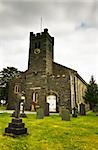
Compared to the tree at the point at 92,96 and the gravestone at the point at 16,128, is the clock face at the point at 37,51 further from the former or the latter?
the gravestone at the point at 16,128

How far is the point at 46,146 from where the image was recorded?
6.00 metres

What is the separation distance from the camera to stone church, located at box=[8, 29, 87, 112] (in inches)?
888

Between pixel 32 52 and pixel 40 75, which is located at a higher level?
pixel 32 52

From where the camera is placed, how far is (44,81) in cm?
2389

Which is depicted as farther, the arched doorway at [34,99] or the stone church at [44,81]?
the arched doorway at [34,99]

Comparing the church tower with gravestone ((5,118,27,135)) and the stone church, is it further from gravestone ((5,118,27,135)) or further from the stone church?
gravestone ((5,118,27,135))

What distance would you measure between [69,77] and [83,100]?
970 cm

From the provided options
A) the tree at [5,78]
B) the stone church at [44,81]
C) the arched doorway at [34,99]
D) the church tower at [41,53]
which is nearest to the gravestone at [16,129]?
the stone church at [44,81]

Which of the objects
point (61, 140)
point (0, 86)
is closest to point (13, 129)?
point (61, 140)

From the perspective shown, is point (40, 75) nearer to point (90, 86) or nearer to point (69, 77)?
point (69, 77)

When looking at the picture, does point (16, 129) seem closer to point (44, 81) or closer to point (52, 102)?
point (52, 102)

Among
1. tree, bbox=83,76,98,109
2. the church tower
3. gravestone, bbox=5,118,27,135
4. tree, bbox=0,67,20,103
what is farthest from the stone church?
tree, bbox=0,67,20,103

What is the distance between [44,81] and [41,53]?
454cm

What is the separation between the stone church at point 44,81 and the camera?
74.0 feet
